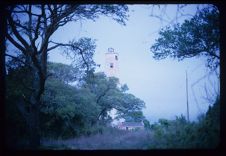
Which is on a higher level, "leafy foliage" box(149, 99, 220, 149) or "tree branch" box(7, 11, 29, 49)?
"tree branch" box(7, 11, 29, 49)

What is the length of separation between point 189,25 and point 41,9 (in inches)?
139

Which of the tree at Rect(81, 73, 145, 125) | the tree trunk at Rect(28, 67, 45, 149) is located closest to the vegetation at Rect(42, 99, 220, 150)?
the tree trunk at Rect(28, 67, 45, 149)

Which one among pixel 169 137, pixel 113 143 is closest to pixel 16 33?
pixel 113 143

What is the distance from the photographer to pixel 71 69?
6.95m

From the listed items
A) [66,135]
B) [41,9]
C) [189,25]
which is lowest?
[66,135]

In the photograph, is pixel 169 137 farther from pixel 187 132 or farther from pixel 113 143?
pixel 113 143

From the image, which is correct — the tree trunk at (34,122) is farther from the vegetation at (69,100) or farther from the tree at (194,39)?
the tree at (194,39)

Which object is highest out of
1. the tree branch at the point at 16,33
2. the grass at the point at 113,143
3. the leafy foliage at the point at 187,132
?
the tree branch at the point at 16,33

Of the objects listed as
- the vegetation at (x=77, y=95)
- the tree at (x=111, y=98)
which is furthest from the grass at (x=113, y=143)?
the tree at (x=111, y=98)

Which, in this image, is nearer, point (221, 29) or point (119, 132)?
point (221, 29)

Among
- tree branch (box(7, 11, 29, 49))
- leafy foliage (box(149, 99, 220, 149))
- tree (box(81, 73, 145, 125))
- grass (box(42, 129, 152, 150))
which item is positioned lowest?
grass (box(42, 129, 152, 150))

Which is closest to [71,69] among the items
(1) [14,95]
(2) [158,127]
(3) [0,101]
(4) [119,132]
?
(1) [14,95]

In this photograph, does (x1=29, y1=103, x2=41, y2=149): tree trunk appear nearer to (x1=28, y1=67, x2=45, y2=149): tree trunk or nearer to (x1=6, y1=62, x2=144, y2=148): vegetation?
(x1=28, y1=67, x2=45, y2=149): tree trunk

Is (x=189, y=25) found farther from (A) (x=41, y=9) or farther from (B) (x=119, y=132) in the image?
(A) (x=41, y=9)
